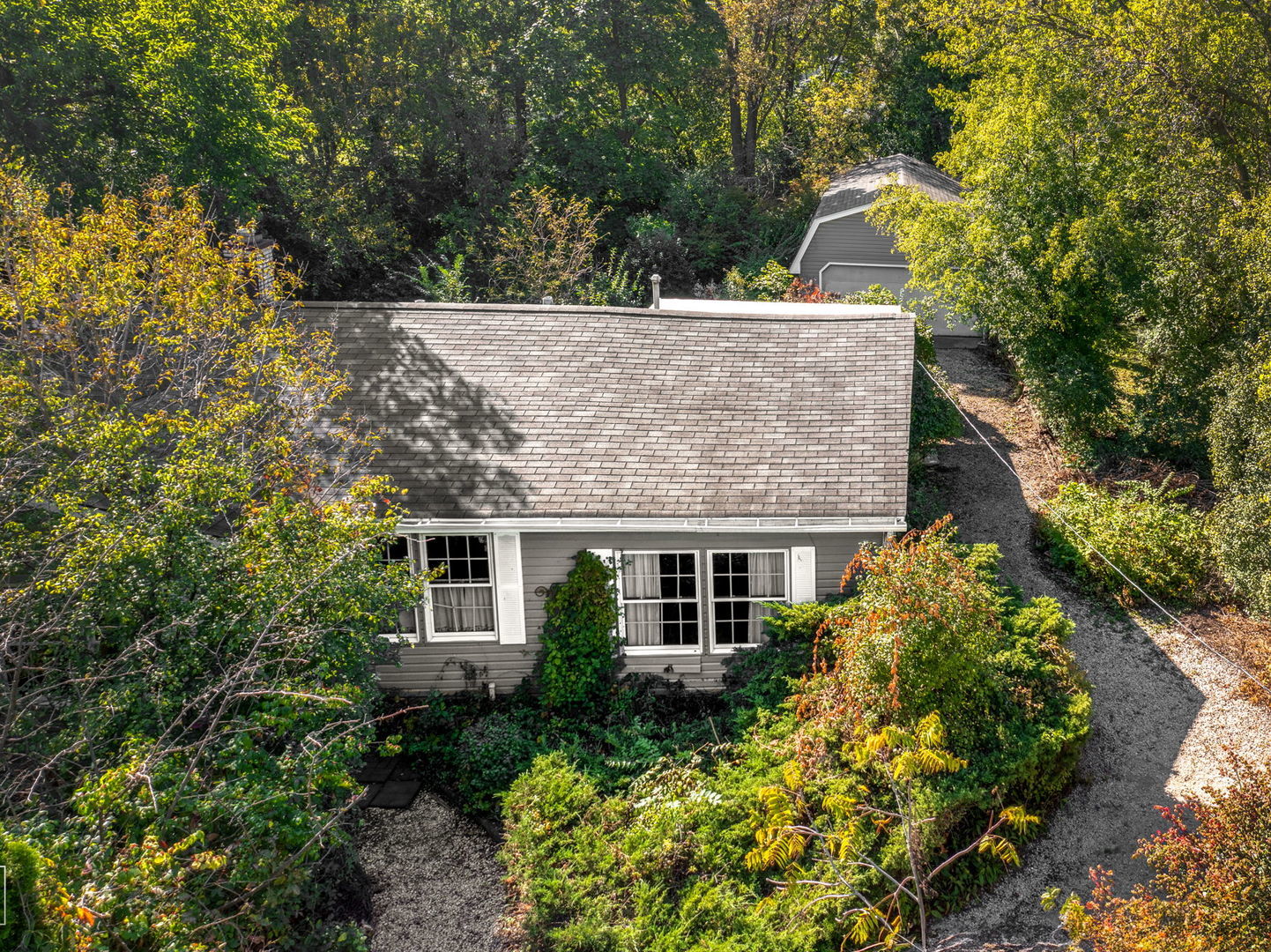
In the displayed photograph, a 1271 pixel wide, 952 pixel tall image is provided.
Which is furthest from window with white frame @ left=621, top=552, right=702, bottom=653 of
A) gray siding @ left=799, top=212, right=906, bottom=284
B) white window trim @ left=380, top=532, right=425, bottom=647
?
gray siding @ left=799, top=212, right=906, bottom=284

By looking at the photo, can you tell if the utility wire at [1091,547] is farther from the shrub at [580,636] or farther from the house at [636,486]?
the shrub at [580,636]

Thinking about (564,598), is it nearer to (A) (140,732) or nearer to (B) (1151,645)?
(A) (140,732)

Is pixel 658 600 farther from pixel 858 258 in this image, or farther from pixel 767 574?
pixel 858 258

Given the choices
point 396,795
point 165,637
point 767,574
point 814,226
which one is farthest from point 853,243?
point 165,637

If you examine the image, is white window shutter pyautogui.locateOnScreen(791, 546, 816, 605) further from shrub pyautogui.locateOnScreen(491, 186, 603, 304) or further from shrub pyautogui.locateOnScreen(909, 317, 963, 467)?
shrub pyautogui.locateOnScreen(491, 186, 603, 304)

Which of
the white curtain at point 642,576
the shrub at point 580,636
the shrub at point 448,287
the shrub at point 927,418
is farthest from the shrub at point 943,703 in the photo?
the shrub at point 448,287

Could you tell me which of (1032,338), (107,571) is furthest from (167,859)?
(1032,338)
